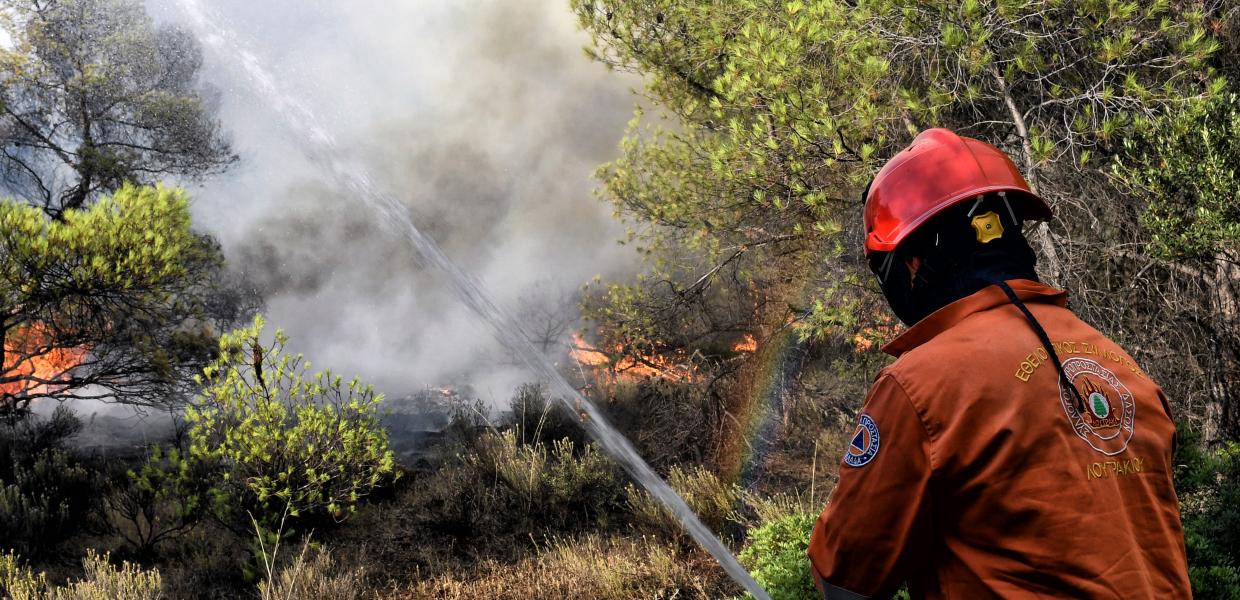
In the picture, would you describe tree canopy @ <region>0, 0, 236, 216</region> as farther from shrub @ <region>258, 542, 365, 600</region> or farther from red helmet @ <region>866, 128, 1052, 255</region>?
red helmet @ <region>866, 128, 1052, 255</region>

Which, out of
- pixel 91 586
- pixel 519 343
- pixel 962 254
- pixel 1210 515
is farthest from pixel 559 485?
pixel 962 254

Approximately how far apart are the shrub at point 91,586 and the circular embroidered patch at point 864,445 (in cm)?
588

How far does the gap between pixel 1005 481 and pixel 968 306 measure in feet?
1.17

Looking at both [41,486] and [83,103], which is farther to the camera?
[83,103]

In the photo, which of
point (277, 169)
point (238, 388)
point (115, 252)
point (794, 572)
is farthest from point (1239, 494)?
point (277, 169)

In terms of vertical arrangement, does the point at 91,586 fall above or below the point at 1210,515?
above

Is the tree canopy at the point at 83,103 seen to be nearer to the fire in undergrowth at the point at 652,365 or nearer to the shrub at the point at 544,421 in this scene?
the shrub at the point at 544,421

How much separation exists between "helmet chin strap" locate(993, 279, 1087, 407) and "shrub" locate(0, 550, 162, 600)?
20.2 ft

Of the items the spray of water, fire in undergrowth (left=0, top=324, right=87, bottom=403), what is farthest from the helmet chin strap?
fire in undergrowth (left=0, top=324, right=87, bottom=403)

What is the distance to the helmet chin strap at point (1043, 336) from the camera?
121 centimetres

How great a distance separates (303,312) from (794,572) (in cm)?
2267

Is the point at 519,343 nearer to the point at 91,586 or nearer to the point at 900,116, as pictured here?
the point at 91,586

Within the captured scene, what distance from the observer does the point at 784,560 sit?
345 cm

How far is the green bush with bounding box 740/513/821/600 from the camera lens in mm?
3156
